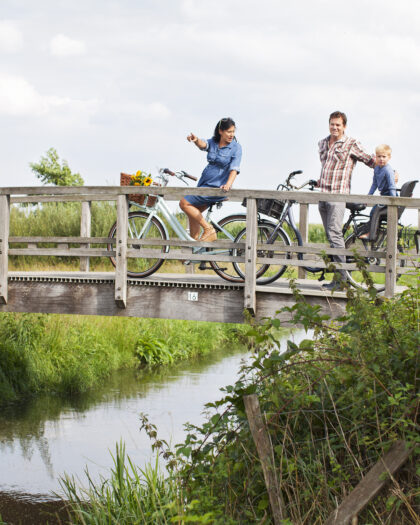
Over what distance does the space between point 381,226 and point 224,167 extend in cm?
199

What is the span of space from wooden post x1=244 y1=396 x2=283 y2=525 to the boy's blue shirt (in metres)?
4.52

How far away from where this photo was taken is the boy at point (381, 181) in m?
8.27

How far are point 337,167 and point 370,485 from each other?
448cm

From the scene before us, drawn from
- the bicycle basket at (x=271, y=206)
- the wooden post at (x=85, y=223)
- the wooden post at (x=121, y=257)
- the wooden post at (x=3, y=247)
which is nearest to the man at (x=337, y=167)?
the bicycle basket at (x=271, y=206)

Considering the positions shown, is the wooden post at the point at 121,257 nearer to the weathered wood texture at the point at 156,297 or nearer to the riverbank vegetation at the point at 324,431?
the weathered wood texture at the point at 156,297

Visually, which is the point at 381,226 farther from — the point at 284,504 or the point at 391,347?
the point at 284,504

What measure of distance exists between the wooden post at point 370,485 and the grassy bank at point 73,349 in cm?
816

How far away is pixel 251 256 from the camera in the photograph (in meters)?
7.85

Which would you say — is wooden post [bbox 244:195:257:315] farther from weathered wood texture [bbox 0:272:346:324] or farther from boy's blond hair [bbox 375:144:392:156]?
boy's blond hair [bbox 375:144:392:156]

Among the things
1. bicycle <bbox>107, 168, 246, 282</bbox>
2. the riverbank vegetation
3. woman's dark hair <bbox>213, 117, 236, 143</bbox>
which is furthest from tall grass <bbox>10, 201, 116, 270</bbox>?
the riverbank vegetation

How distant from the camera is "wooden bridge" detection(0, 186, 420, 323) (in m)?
7.75

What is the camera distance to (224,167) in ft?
26.9

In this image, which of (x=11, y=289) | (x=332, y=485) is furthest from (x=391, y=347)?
(x=11, y=289)

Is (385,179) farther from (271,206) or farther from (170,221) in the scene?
(170,221)
